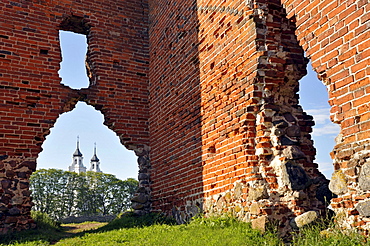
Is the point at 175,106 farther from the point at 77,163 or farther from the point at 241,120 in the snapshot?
the point at 77,163

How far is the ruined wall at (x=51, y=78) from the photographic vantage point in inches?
311

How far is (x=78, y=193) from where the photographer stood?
939 inches

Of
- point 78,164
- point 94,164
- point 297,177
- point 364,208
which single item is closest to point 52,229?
point 297,177

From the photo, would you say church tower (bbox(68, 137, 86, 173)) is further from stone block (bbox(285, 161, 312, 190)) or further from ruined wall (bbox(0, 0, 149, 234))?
stone block (bbox(285, 161, 312, 190))

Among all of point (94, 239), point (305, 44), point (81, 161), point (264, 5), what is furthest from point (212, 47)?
point (81, 161)

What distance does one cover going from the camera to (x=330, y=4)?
420cm

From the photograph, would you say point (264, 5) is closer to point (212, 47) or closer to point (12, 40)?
point (212, 47)

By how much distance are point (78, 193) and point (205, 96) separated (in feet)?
62.6

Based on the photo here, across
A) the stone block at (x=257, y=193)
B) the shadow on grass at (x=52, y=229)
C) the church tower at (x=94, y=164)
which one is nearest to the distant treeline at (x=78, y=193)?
the shadow on grass at (x=52, y=229)

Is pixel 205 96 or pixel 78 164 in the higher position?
pixel 78 164

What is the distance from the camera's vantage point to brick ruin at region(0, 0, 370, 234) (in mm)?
4023

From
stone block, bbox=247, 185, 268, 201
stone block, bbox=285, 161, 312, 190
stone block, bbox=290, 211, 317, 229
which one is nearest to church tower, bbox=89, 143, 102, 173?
stone block, bbox=247, 185, 268, 201

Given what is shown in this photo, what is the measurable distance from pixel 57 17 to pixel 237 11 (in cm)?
503

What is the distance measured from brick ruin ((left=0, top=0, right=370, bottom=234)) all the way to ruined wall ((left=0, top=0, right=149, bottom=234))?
25 millimetres
